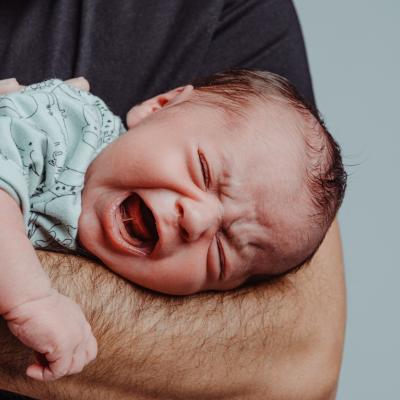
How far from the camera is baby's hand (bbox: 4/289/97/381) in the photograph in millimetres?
712

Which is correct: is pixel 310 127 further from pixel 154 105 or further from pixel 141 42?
pixel 141 42

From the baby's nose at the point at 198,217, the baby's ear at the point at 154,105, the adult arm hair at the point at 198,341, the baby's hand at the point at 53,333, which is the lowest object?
the adult arm hair at the point at 198,341

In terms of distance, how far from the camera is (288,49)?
1388 mm

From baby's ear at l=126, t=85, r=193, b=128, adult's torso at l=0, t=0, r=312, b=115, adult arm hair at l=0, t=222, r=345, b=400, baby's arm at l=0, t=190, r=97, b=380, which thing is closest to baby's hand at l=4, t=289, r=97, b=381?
baby's arm at l=0, t=190, r=97, b=380

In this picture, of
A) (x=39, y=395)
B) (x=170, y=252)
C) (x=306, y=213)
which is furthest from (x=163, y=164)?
(x=39, y=395)

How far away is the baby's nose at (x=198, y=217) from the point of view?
88 cm

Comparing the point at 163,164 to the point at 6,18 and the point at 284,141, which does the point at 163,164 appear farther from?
the point at 6,18

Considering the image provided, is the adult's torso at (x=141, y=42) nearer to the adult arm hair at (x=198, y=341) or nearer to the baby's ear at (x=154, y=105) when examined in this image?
the baby's ear at (x=154, y=105)

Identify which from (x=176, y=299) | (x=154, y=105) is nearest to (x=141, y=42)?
(x=154, y=105)

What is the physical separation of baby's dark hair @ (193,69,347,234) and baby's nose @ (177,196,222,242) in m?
0.15

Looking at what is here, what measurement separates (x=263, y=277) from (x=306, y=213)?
137 millimetres

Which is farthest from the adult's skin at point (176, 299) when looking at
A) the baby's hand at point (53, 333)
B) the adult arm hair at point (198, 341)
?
the baby's hand at point (53, 333)

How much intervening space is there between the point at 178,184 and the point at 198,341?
228 millimetres

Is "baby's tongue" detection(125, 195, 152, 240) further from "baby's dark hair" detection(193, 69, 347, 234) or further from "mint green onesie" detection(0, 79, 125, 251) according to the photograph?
"baby's dark hair" detection(193, 69, 347, 234)
